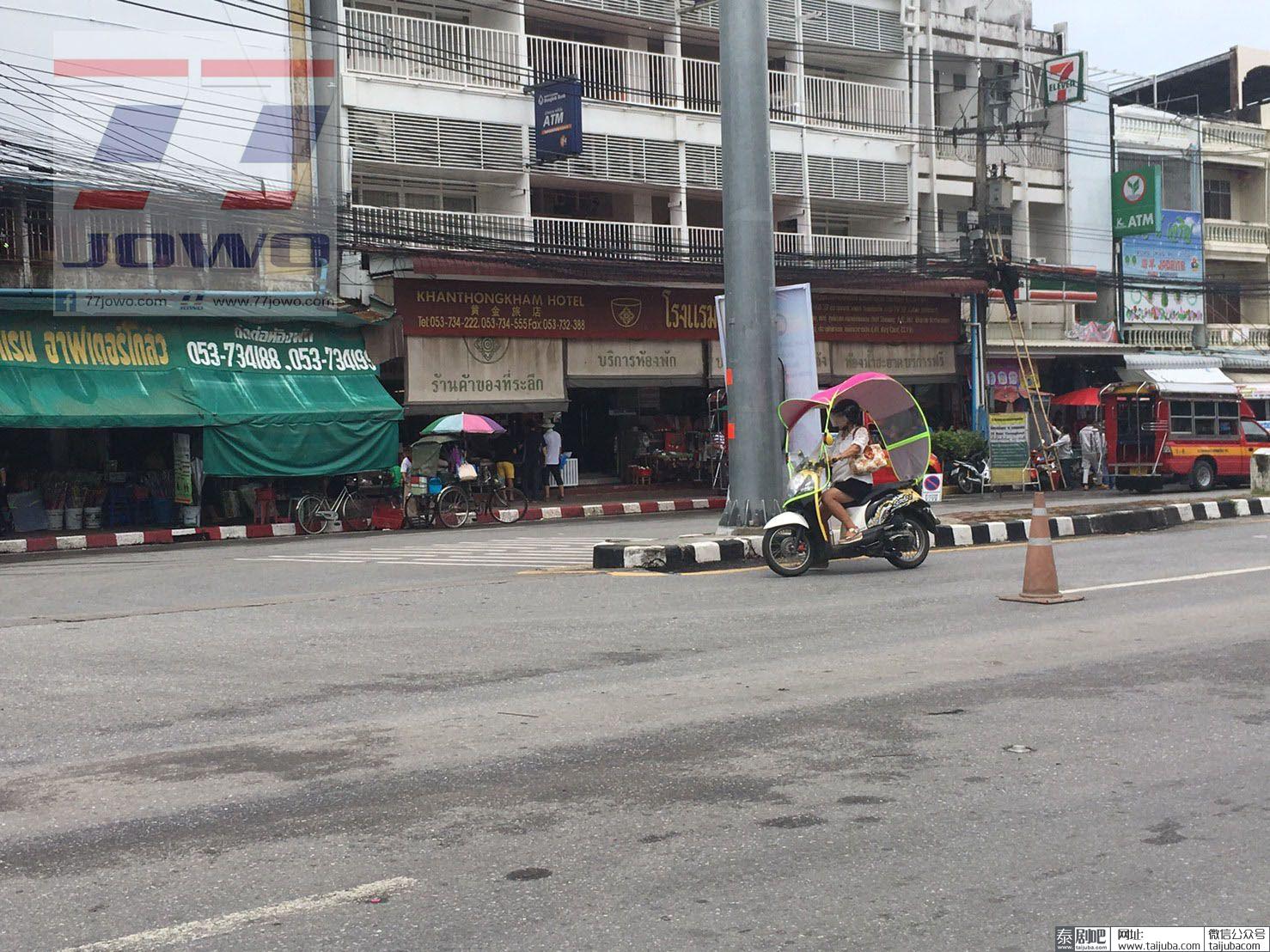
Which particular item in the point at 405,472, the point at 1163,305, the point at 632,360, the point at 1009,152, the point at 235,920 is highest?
the point at 1009,152

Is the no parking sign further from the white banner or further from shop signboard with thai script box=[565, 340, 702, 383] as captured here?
shop signboard with thai script box=[565, 340, 702, 383]

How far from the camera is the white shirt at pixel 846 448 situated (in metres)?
12.8

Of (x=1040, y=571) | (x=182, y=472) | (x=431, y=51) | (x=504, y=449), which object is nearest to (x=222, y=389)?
(x=182, y=472)

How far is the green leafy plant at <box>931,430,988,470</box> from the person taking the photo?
2898 cm

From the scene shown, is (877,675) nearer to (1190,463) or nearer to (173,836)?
(173,836)

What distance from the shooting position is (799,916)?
152 inches

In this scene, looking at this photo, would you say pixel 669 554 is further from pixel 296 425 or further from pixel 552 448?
pixel 552 448

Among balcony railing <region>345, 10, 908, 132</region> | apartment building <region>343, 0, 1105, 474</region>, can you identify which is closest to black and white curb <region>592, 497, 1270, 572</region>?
apartment building <region>343, 0, 1105, 474</region>

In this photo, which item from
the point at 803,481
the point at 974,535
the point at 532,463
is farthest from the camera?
the point at 532,463

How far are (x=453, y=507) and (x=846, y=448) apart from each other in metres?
11.7

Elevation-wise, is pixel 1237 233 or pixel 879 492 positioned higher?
pixel 1237 233

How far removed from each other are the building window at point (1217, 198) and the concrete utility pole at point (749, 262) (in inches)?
1171

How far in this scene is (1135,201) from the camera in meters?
38.2

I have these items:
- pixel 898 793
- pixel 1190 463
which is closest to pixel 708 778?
pixel 898 793
